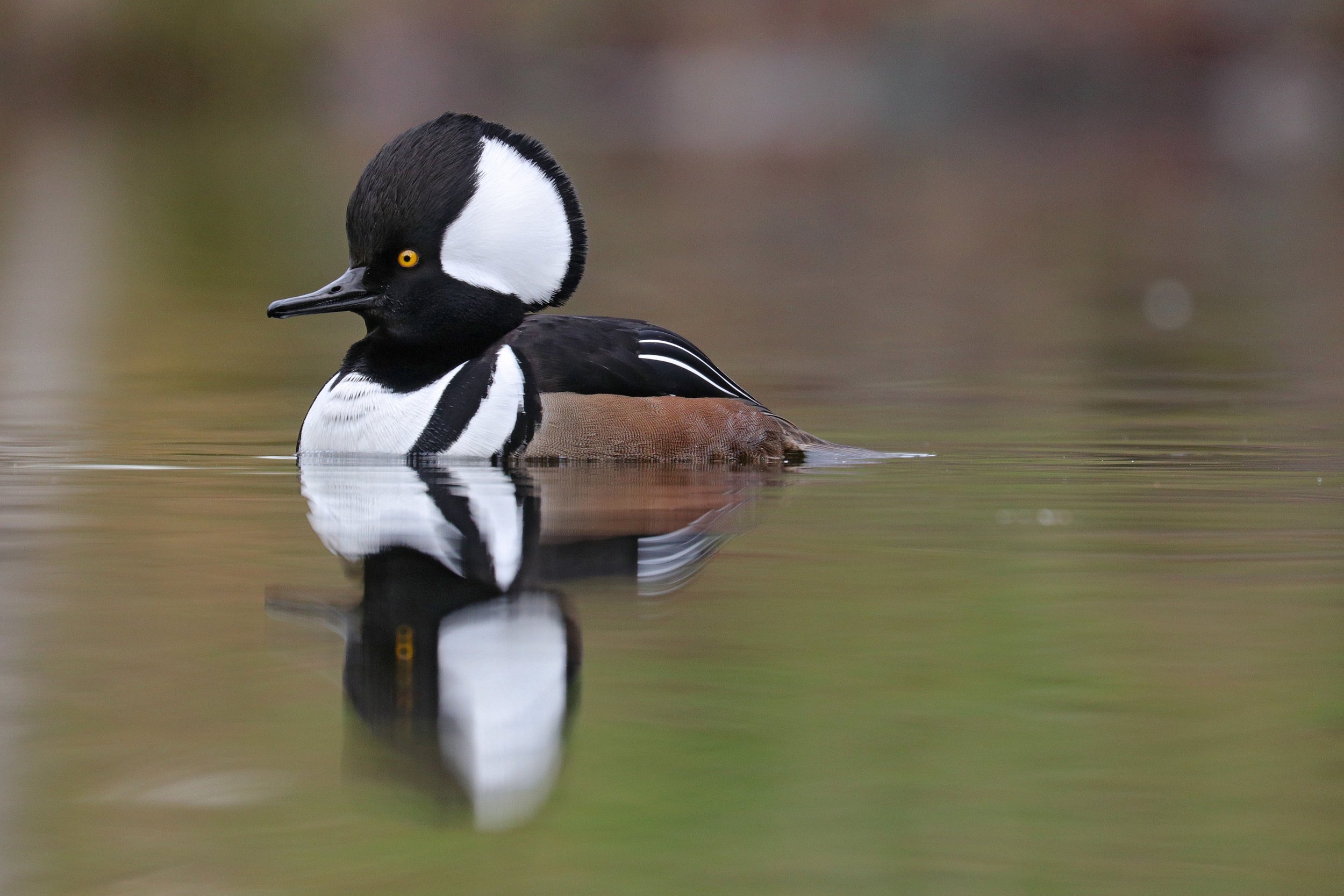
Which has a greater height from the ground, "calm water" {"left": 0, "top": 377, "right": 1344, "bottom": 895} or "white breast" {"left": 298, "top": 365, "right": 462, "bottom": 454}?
"white breast" {"left": 298, "top": 365, "right": 462, "bottom": 454}

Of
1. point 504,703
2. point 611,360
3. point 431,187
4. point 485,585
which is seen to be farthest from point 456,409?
point 504,703

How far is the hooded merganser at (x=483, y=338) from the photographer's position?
7.09 metres

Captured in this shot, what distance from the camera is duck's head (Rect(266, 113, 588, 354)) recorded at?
7047 millimetres

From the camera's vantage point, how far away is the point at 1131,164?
3145 centimetres

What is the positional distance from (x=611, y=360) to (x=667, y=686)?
3173 mm

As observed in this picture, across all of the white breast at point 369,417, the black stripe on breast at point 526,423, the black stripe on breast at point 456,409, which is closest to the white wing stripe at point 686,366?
the black stripe on breast at point 526,423

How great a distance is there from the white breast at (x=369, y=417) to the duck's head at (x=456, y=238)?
0.20 m

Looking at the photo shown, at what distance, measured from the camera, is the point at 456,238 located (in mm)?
7203

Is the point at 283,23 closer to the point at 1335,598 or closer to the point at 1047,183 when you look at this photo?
the point at 1047,183

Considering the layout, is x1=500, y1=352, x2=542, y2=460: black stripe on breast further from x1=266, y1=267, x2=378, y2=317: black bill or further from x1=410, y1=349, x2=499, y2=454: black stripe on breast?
x1=266, y1=267, x2=378, y2=317: black bill

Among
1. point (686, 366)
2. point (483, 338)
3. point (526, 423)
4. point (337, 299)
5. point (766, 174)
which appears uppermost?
point (766, 174)

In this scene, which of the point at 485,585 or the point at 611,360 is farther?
the point at 611,360

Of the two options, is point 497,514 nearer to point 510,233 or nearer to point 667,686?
point 510,233

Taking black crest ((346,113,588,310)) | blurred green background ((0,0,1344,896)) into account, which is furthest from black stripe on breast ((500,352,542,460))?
blurred green background ((0,0,1344,896))
